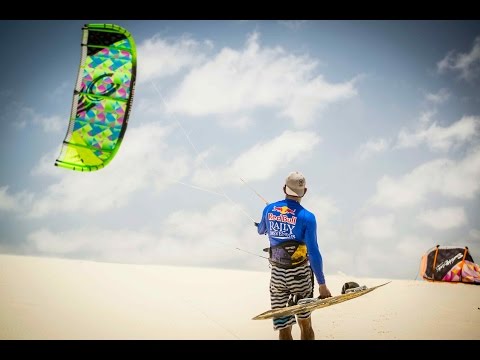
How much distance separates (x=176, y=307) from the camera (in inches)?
253

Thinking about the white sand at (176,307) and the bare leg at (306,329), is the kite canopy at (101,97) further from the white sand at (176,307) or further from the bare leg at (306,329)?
the bare leg at (306,329)

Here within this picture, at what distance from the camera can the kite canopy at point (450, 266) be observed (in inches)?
379

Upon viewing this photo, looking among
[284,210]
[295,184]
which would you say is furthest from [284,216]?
[295,184]

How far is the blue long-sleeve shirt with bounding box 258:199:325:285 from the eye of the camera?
137 inches

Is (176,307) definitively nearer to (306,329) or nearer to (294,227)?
(306,329)

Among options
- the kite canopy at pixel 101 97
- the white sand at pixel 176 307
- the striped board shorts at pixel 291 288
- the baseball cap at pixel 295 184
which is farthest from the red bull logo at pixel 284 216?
the white sand at pixel 176 307

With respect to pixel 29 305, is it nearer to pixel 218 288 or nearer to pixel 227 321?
pixel 227 321

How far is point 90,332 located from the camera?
4.95 m

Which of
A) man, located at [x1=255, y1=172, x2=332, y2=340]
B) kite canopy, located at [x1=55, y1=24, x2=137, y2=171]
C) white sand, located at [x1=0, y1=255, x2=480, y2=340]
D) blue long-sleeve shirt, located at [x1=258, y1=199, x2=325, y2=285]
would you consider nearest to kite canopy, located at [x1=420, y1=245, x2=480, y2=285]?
white sand, located at [x1=0, y1=255, x2=480, y2=340]

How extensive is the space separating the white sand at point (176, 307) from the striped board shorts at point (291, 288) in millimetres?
1968

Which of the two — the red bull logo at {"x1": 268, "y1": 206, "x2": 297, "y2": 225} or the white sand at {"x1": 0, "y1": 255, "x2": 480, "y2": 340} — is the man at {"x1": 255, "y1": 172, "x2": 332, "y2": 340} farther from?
the white sand at {"x1": 0, "y1": 255, "x2": 480, "y2": 340}

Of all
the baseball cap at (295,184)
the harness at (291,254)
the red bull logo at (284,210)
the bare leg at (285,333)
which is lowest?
the bare leg at (285,333)
